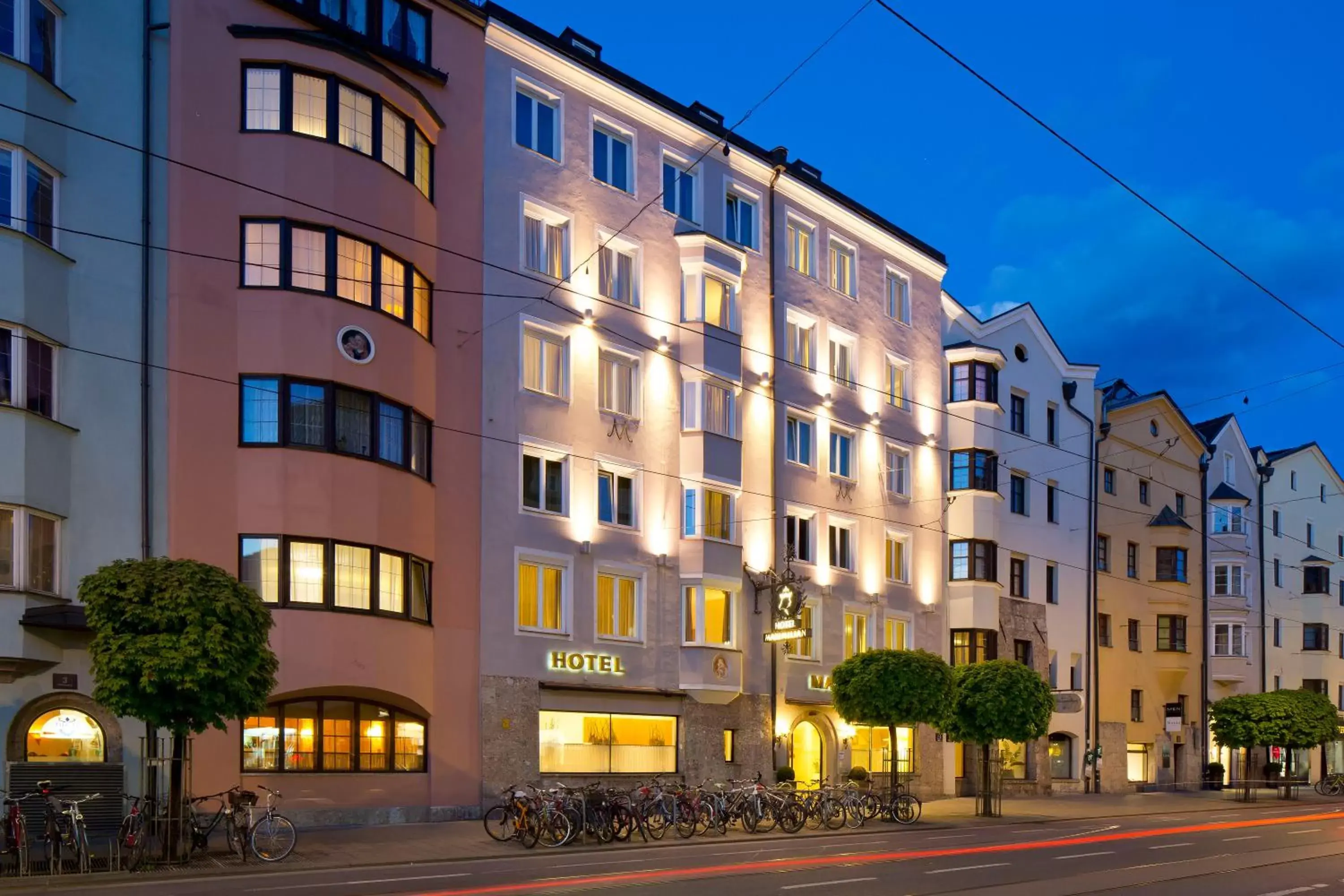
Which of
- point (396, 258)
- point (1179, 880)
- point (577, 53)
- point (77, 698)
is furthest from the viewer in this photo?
point (577, 53)

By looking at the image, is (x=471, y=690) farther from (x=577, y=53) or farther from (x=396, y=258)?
(x=577, y=53)

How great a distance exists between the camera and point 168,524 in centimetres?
3019

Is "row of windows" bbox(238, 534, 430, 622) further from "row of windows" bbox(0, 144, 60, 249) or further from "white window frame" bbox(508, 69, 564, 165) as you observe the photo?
"white window frame" bbox(508, 69, 564, 165)

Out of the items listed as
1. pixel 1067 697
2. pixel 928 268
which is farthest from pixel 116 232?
pixel 1067 697

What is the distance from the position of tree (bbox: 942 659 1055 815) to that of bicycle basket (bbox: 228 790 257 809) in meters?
22.4

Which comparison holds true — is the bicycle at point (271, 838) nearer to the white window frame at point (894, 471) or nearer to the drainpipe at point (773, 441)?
the drainpipe at point (773, 441)

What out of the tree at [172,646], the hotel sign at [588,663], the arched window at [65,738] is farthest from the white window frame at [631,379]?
the tree at [172,646]

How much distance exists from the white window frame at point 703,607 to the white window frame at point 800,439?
575 centimetres

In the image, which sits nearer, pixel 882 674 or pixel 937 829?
pixel 937 829

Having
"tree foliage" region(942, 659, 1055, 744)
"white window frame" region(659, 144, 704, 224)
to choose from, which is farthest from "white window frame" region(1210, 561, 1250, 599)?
"white window frame" region(659, 144, 704, 224)

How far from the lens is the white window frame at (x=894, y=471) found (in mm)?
51719

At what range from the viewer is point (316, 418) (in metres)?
31.9

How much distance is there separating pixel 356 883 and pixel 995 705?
25146 millimetres

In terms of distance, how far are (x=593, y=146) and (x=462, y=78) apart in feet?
17.0
